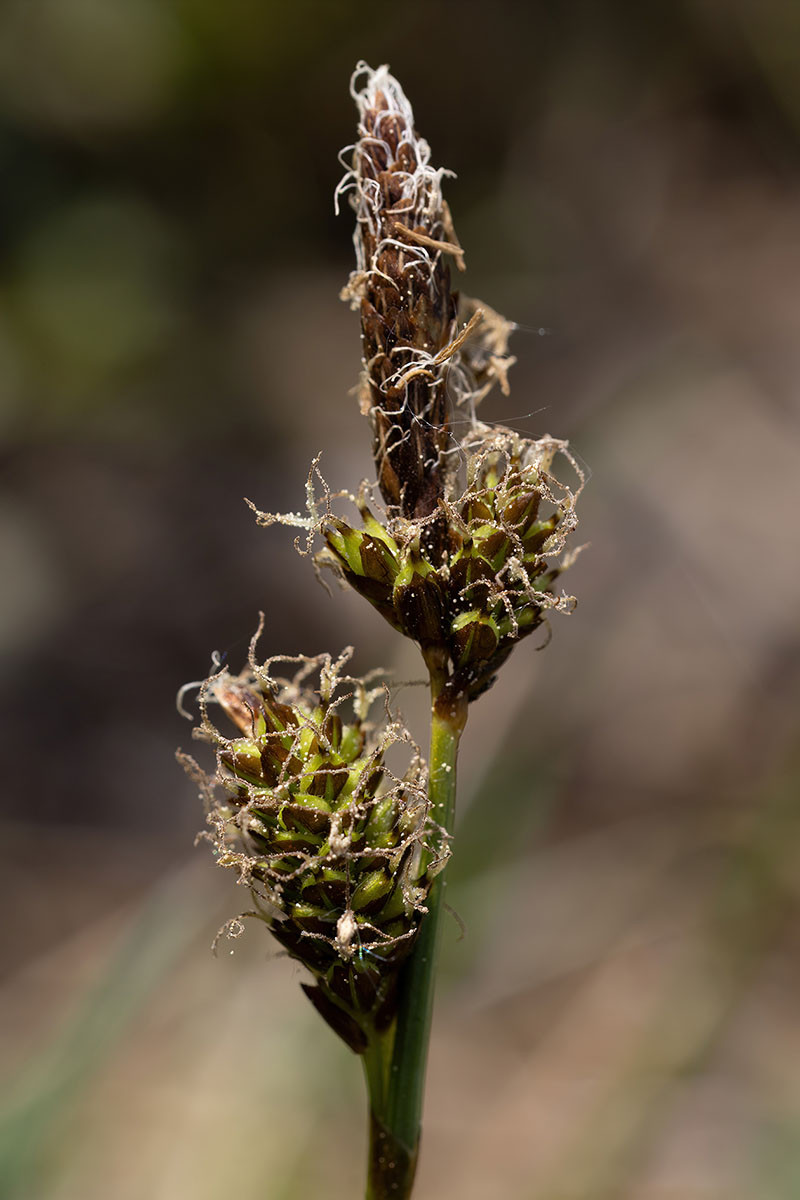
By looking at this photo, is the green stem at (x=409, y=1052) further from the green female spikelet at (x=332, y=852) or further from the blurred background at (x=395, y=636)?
the blurred background at (x=395, y=636)

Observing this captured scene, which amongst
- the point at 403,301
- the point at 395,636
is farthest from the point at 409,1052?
the point at 395,636

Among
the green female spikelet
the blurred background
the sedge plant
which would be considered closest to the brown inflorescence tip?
the sedge plant

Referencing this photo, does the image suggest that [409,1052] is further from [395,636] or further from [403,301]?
[395,636]

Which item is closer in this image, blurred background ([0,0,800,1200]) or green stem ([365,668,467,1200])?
green stem ([365,668,467,1200])

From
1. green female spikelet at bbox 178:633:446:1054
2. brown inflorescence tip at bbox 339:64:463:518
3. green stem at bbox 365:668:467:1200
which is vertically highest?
brown inflorescence tip at bbox 339:64:463:518

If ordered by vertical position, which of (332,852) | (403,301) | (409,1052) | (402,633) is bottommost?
→ (409,1052)

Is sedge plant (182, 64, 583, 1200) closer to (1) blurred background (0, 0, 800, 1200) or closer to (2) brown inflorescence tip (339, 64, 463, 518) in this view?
(2) brown inflorescence tip (339, 64, 463, 518)
